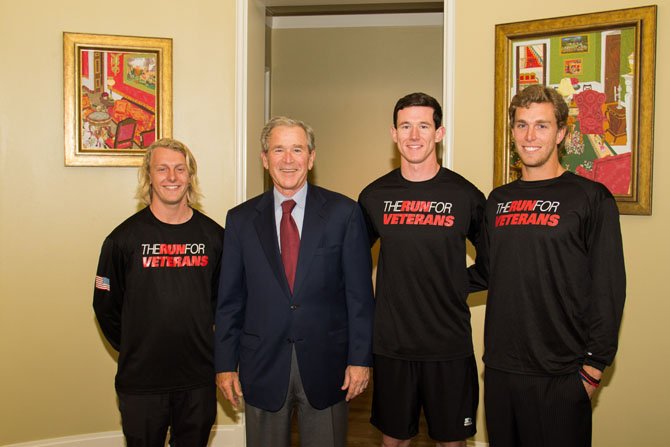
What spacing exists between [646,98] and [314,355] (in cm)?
194

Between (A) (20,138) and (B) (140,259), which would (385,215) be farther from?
(A) (20,138)

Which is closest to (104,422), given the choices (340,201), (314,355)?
(314,355)

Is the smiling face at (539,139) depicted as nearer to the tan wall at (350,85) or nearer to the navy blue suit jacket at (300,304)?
the navy blue suit jacket at (300,304)

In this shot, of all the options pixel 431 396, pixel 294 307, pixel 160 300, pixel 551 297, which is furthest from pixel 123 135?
pixel 551 297

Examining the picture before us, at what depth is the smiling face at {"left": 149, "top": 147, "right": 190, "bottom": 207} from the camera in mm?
2275

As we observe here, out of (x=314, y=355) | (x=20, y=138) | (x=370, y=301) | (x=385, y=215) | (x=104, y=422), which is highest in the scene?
(x=20, y=138)

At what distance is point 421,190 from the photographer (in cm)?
226

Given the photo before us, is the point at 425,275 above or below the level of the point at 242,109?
below

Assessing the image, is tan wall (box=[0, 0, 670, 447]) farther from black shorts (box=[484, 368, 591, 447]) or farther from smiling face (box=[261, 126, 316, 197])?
smiling face (box=[261, 126, 316, 197])

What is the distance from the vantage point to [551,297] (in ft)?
6.46

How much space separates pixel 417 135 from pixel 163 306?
1.16 metres

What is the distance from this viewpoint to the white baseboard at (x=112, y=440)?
10.7ft

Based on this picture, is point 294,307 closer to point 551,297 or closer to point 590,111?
point 551,297

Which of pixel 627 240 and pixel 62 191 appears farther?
pixel 62 191
